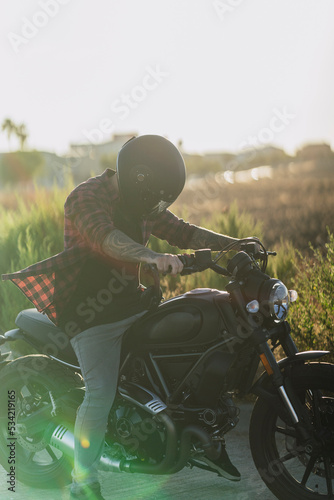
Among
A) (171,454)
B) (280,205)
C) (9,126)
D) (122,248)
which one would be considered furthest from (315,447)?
(9,126)

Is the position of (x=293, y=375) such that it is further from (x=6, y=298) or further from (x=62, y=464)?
(x=6, y=298)

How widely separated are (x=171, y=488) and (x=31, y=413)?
994mm

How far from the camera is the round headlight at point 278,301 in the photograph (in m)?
3.05

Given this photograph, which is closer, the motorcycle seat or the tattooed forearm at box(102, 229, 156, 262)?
the tattooed forearm at box(102, 229, 156, 262)

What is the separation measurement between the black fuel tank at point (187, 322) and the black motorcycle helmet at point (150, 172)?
58 cm

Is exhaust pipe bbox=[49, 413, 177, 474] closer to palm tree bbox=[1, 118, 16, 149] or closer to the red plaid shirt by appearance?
Answer: the red plaid shirt

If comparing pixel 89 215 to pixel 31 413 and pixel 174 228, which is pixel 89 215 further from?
pixel 31 413

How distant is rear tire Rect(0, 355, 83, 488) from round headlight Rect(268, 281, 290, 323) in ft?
4.59

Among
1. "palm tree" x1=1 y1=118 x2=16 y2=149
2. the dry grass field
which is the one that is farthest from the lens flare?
"palm tree" x1=1 y1=118 x2=16 y2=149

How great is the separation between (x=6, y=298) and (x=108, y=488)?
139 inches

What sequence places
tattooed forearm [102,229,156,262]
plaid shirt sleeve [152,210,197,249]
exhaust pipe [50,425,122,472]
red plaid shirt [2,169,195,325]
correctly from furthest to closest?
1. plaid shirt sleeve [152,210,197,249]
2. exhaust pipe [50,425,122,472]
3. red plaid shirt [2,169,195,325]
4. tattooed forearm [102,229,156,262]

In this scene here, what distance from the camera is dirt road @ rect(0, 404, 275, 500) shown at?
3.63 metres

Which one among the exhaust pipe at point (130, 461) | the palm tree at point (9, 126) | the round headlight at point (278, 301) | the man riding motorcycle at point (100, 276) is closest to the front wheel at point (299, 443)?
the man riding motorcycle at point (100, 276)

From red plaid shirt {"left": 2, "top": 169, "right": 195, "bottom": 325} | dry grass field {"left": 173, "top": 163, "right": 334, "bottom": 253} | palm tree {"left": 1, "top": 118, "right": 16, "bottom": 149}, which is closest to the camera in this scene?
red plaid shirt {"left": 2, "top": 169, "right": 195, "bottom": 325}
